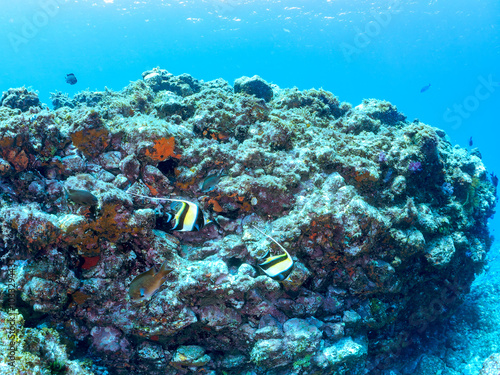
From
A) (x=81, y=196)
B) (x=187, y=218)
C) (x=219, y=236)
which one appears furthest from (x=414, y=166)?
(x=81, y=196)

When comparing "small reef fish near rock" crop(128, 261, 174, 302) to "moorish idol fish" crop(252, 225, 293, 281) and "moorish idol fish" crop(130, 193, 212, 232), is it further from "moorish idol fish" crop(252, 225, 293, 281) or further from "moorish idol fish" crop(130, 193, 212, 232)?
"moorish idol fish" crop(252, 225, 293, 281)

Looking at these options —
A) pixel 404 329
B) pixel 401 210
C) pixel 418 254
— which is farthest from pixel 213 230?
pixel 404 329

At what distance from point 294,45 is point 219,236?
201 feet

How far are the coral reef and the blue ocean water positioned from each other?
11.3 metres

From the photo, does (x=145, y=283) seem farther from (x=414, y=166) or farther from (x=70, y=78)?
(x=70, y=78)

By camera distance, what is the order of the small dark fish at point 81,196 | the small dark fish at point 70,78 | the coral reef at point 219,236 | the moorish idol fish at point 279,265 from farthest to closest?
1. the small dark fish at point 70,78
2. the coral reef at point 219,236
3. the small dark fish at point 81,196
4. the moorish idol fish at point 279,265

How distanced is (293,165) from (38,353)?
12.4 feet

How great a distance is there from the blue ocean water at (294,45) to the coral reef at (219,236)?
11267mm

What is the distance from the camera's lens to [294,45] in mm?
55688

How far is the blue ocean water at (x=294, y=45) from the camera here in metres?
36.6

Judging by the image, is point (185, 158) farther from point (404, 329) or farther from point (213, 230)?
point (404, 329)

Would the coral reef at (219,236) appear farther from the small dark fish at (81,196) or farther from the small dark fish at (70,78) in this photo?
the small dark fish at (70,78)

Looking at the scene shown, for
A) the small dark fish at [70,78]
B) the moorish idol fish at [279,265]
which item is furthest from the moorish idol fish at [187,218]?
the small dark fish at [70,78]

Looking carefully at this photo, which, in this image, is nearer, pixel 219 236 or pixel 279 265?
pixel 279 265
